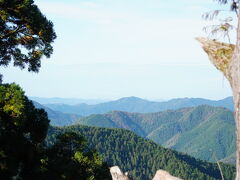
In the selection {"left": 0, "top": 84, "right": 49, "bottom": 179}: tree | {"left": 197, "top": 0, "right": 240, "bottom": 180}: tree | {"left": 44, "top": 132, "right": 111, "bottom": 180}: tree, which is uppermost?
{"left": 197, "top": 0, "right": 240, "bottom": 180}: tree

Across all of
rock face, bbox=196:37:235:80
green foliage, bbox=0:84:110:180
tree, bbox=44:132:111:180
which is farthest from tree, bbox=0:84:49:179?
rock face, bbox=196:37:235:80

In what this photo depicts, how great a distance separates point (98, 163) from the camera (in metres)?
26.0

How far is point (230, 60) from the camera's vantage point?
26.5 ft

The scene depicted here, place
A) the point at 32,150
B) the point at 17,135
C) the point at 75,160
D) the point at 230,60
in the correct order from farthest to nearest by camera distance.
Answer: the point at 75,160, the point at 32,150, the point at 17,135, the point at 230,60

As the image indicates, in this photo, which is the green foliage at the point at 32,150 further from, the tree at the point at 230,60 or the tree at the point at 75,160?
the tree at the point at 230,60

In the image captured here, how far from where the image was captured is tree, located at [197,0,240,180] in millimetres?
7664

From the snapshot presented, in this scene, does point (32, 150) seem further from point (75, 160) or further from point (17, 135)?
point (75, 160)

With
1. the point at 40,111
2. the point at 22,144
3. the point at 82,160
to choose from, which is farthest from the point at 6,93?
the point at 82,160

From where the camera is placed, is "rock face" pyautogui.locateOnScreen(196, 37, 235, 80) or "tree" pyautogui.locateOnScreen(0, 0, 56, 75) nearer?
"rock face" pyautogui.locateOnScreen(196, 37, 235, 80)

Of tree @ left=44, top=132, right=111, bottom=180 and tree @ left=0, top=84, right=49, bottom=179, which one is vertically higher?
tree @ left=0, top=84, right=49, bottom=179

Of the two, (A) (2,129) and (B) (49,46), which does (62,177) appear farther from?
(B) (49,46)

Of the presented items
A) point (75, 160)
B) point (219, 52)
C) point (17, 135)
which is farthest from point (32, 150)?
point (219, 52)

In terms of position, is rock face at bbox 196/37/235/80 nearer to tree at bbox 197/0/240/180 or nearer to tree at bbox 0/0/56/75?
tree at bbox 197/0/240/180

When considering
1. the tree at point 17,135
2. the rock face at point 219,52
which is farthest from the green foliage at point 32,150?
the rock face at point 219,52
